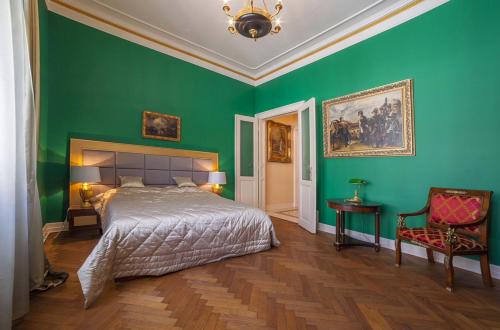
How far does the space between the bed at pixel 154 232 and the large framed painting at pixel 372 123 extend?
1.93 m

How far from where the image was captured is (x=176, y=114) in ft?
14.7

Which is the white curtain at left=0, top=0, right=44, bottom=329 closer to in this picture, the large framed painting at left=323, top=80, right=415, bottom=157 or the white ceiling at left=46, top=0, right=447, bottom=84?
the white ceiling at left=46, top=0, right=447, bottom=84

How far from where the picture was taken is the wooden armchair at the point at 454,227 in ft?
6.61

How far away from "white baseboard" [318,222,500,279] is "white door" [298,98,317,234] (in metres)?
0.36

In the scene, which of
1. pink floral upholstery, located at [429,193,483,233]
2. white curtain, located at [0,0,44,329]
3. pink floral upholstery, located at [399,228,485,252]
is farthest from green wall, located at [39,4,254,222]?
pink floral upholstery, located at [429,193,483,233]

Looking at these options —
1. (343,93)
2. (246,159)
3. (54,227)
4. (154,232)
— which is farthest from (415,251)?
(54,227)

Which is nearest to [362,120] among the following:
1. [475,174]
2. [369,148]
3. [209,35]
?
[369,148]

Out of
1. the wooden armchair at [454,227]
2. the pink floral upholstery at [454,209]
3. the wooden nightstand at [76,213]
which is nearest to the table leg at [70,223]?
the wooden nightstand at [76,213]

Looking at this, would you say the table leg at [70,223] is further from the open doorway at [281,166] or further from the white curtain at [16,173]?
the open doorway at [281,166]

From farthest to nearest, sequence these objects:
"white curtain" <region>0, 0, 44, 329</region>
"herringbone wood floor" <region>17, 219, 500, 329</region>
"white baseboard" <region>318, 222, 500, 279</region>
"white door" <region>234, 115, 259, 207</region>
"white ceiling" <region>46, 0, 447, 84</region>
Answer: "white door" <region>234, 115, 259, 207</region>, "white ceiling" <region>46, 0, 447, 84</region>, "white baseboard" <region>318, 222, 500, 279</region>, "herringbone wood floor" <region>17, 219, 500, 329</region>, "white curtain" <region>0, 0, 44, 329</region>

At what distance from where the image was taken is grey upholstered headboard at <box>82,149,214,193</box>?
11.9 feet

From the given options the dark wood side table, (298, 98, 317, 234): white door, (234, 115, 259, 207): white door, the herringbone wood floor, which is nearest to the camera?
the herringbone wood floor

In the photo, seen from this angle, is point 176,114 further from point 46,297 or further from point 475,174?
point 475,174

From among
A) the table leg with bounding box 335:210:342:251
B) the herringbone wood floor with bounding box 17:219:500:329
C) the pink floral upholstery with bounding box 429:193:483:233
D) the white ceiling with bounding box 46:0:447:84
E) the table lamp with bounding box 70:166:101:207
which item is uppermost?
the white ceiling with bounding box 46:0:447:84
